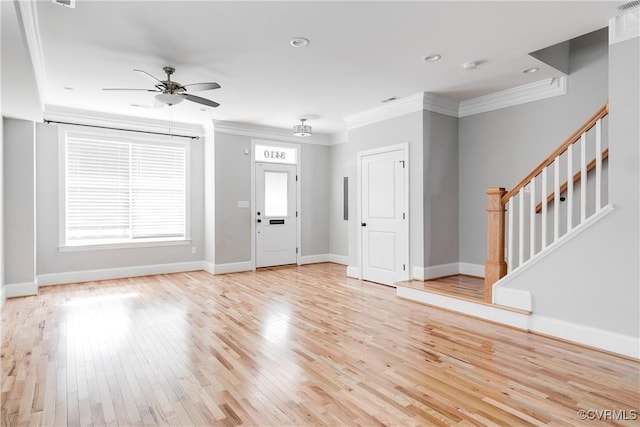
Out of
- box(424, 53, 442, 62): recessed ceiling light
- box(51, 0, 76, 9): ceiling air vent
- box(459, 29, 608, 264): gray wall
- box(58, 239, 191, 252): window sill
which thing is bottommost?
box(58, 239, 191, 252): window sill

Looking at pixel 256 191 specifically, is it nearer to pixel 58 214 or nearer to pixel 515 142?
pixel 58 214

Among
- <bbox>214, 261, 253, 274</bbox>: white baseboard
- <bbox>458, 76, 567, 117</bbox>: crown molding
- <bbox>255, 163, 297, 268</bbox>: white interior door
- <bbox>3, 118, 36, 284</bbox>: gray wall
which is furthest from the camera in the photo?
<bbox>255, 163, 297, 268</bbox>: white interior door

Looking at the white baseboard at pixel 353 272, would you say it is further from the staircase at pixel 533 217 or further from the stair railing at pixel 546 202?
the stair railing at pixel 546 202

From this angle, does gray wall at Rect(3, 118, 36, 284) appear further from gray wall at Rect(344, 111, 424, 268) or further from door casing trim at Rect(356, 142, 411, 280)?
gray wall at Rect(344, 111, 424, 268)

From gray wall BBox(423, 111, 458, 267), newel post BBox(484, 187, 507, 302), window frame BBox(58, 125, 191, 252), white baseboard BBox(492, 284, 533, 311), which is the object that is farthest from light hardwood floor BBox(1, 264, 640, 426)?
window frame BBox(58, 125, 191, 252)

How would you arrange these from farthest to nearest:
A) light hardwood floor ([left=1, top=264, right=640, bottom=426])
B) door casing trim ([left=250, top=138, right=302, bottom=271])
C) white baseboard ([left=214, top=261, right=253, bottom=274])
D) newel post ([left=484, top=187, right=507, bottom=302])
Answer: door casing trim ([left=250, top=138, right=302, bottom=271]) < white baseboard ([left=214, top=261, right=253, bottom=274]) < newel post ([left=484, top=187, right=507, bottom=302]) < light hardwood floor ([left=1, top=264, right=640, bottom=426])

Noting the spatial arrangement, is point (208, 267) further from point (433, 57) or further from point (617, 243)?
point (617, 243)

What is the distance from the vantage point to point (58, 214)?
5.85 meters

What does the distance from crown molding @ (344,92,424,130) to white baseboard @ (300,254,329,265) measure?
307 cm

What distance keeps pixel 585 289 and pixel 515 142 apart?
8.53ft

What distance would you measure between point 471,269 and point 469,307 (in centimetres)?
157

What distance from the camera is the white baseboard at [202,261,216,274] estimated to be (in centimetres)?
676

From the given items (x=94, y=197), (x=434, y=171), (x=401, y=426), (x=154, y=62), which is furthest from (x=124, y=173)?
(x=401, y=426)

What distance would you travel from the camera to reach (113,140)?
20.6ft
